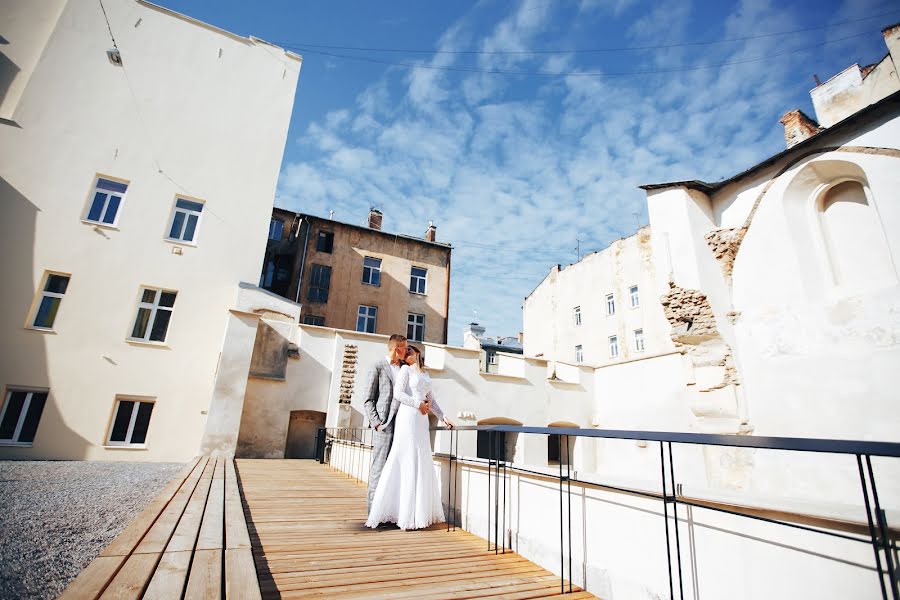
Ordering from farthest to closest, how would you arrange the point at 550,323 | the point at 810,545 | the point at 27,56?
the point at 550,323 < the point at 27,56 < the point at 810,545

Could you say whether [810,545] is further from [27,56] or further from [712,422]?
[27,56]

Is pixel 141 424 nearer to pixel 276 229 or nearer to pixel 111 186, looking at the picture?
pixel 111 186

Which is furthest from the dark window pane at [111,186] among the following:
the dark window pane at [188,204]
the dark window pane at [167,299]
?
the dark window pane at [167,299]

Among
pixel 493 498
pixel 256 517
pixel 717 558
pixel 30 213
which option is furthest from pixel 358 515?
pixel 30 213

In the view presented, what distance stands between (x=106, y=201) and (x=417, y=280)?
15081 millimetres

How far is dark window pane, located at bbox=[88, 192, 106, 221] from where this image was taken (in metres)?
13.4

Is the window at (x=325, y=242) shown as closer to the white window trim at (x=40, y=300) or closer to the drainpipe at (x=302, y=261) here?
the drainpipe at (x=302, y=261)

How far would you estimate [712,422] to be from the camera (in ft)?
28.0

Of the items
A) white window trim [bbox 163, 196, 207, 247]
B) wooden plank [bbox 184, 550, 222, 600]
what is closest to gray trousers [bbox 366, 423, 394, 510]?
wooden plank [bbox 184, 550, 222, 600]

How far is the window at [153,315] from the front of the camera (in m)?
13.0

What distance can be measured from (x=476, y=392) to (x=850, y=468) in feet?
37.5

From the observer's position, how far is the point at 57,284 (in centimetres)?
1256

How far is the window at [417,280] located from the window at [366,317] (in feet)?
8.69

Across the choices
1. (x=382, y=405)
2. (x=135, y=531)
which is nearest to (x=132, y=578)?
(x=135, y=531)
